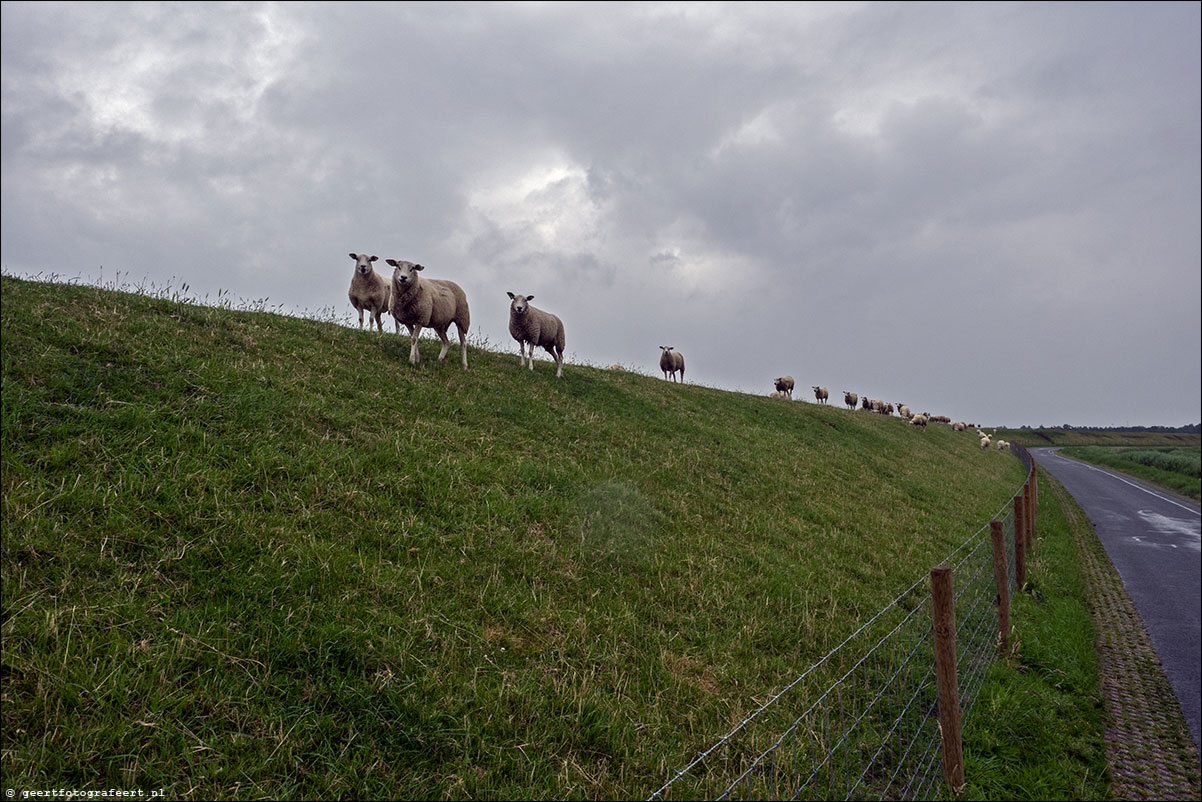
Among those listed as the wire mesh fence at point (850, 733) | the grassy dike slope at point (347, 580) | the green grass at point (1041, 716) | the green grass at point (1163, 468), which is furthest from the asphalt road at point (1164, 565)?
the green grass at point (1163, 468)

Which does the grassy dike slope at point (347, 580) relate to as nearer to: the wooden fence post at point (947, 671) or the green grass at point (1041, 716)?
the wooden fence post at point (947, 671)

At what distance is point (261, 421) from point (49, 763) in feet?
16.7

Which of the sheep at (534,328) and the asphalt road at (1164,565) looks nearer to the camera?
the asphalt road at (1164,565)

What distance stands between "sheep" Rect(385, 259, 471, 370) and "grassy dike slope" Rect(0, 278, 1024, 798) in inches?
71.3

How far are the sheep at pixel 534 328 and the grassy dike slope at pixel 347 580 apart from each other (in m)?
4.84

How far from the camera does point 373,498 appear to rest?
6914 mm

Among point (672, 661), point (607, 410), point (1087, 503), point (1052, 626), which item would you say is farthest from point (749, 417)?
point (672, 661)

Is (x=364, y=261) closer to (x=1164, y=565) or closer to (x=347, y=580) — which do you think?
(x=347, y=580)

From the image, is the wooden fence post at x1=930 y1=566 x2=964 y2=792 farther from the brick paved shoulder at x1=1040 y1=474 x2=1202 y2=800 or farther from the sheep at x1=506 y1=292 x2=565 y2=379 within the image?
the sheep at x1=506 y1=292 x2=565 y2=379

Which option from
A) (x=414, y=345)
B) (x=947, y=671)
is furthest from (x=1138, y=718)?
(x=414, y=345)

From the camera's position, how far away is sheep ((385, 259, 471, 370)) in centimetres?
1259

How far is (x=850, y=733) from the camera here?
5355 mm

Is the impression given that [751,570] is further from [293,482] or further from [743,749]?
[293,482]

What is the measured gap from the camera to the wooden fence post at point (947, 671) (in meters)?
4.68
